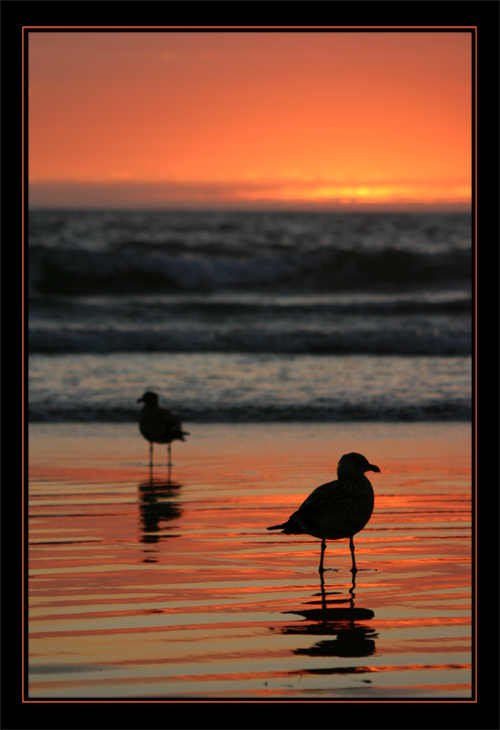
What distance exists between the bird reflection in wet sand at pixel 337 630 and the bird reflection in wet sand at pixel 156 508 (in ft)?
4.69

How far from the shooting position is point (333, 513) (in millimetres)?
5676

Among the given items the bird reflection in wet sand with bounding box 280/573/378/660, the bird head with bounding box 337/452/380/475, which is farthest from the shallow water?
the bird head with bounding box 337/452/380/475

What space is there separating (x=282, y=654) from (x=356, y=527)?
5.03ft

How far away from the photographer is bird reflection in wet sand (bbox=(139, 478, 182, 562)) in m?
6.75

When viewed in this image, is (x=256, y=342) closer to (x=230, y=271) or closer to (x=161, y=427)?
(x=161, y=427)

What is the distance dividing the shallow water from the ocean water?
185cm

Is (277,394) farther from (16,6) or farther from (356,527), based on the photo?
(16,6)

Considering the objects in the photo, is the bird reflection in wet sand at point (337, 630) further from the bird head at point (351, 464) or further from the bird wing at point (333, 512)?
the bird head at point (351, 464)

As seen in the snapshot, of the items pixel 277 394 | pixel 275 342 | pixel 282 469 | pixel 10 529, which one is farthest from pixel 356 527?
pixel 275 342

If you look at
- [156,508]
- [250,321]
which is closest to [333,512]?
[156,508]

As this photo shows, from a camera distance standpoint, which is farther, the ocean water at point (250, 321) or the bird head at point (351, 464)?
the ocean water at point (250, 321)

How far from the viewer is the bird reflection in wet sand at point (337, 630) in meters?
4.41

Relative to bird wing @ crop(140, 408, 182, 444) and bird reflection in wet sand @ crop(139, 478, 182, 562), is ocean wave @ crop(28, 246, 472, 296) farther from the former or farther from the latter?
bird reflection in wet sand @ crop(139, 478, 182, 562)

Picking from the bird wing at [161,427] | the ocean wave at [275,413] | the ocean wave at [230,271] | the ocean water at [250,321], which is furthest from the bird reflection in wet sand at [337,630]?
the ocean wave at [230,271]
